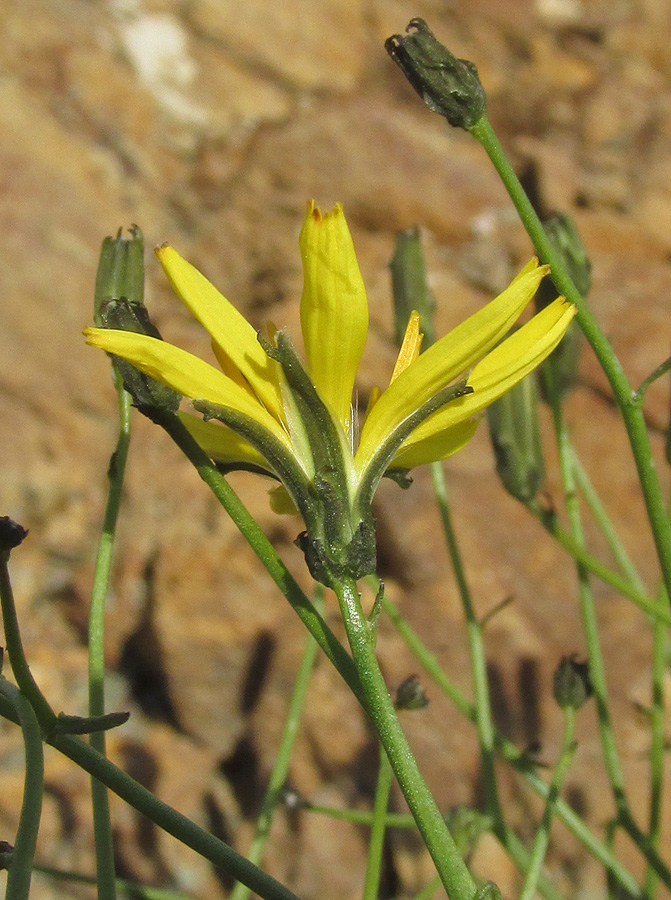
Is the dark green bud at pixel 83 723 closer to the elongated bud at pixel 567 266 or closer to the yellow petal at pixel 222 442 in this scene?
the yellow petal at pixel 222 442

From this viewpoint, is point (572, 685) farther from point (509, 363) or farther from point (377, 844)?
point (509, 363)

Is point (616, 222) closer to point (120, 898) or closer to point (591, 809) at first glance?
point (591, 809)

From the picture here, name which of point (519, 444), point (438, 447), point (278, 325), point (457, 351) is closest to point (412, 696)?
point (519, 444)

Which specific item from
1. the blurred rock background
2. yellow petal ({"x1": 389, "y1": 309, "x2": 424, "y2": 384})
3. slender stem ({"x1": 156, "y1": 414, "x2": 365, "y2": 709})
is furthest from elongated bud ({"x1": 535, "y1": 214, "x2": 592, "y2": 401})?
the blurred rock background

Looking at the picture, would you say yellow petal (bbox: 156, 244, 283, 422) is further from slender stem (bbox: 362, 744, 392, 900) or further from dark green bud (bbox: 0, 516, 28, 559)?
slender stem (bbox: 362, 744, 392, 900)

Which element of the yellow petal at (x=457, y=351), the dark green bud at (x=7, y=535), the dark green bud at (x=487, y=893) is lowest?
the dark green bud at (x=487, y=893)

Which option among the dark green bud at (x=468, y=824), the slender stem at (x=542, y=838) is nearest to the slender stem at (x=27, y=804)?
the slender stem at (x=542, y=838)

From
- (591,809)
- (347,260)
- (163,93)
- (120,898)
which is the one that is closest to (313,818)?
(120,898)
